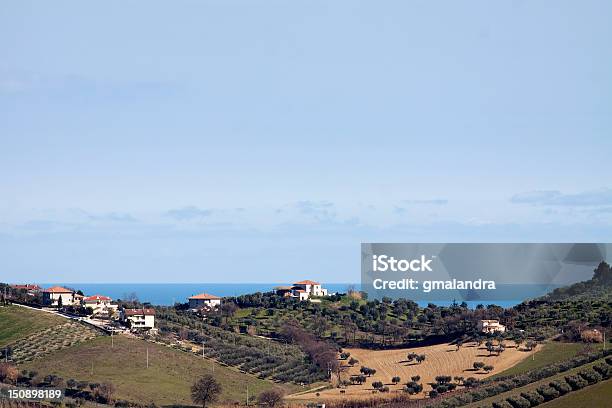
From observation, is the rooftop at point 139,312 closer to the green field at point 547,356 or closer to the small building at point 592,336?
the green field at point 547,356

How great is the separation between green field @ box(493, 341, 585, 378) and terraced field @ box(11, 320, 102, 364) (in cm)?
5621

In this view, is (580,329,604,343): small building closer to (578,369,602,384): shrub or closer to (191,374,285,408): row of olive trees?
(578,369,602,384): shrub

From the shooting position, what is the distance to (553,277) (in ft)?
559

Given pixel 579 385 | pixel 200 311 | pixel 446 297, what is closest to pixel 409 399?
pixel 579 385

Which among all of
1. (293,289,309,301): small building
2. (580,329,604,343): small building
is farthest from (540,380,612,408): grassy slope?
(293,289,309,301): small building

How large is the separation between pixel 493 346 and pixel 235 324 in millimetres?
48944

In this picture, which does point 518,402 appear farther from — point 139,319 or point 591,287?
point 591,287

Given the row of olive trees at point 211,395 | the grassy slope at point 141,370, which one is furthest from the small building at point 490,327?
the row of olive trees at point 211,395

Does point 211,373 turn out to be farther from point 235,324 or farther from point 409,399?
point 235,324

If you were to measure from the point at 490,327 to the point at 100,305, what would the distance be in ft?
217

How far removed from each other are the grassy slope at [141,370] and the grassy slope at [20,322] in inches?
458

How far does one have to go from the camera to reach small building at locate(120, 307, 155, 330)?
504 ft

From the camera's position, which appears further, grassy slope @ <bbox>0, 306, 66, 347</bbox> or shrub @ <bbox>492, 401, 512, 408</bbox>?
grassy slope @ <bbox>0, 306, 66, 347</bbox>

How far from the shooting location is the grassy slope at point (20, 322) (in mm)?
142750
